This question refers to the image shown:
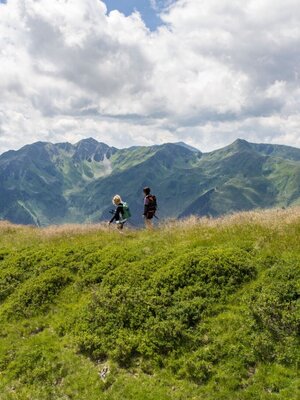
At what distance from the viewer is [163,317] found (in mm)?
14266

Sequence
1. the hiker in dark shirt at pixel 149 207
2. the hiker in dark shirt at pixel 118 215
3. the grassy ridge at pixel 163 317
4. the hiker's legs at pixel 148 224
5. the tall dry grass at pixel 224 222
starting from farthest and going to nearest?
the hiker in dark shirt at pixel 149 207 → the hiker in dark shirt at pixel 118 215 → the hiker's legs at pixel 148 224 → the tall dry grass at pixel 224 222 → the grassy ridge at pixel 163 317

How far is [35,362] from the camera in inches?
540

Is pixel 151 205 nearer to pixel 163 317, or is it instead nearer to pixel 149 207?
pixel 149 207

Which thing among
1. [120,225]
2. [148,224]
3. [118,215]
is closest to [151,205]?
[148,224]

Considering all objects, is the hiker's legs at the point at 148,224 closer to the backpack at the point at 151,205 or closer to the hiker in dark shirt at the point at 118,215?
the backpack at the point at 151,205

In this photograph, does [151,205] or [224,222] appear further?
[151,205]

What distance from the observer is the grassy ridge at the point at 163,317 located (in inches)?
468

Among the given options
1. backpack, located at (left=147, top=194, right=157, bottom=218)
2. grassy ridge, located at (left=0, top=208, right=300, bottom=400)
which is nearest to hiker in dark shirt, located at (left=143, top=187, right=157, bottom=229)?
backpack, located at (left=147, top=194, right=157, bottom=218)

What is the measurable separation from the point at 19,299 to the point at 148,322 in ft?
22.2

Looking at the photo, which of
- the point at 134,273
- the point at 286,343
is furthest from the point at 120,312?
the point at 286,343

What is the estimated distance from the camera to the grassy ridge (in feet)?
39.0

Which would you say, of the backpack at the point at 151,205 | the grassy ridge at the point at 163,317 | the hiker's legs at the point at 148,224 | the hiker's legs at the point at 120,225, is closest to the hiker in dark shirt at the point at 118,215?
the hiker's legs at the point at 120,225

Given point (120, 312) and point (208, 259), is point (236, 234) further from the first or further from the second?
point (120, 312)

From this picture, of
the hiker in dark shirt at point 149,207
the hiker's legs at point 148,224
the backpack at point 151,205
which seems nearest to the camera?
the hiker's legs at point 148,224
